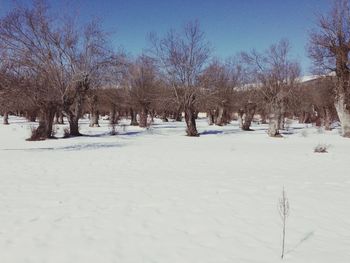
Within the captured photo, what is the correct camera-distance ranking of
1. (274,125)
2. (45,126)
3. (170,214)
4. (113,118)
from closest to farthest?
(170,214) → (45,126) → (274,125) → (113,118)

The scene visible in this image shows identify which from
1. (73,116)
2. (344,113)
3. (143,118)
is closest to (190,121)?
(73,116)

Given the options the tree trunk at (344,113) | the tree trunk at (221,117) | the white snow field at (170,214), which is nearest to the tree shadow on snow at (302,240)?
the white snow field at (170,214)

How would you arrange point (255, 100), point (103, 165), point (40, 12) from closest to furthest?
point (103, 165) < point (40, 12) < point (255, 100)

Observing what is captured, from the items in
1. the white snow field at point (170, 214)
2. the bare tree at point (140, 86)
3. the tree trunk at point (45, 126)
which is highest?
the bare tree at point (140, 86)

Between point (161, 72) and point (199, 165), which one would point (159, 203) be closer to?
point (199, 165)

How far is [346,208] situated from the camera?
273 inches

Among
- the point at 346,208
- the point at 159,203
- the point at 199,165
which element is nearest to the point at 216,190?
the point at 159,203

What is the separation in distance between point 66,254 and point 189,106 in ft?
83.7

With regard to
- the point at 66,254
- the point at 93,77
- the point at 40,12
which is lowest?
the point at 66,254

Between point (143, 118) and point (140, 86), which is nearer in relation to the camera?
point (143, 118)

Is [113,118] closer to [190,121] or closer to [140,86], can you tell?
[140,86]

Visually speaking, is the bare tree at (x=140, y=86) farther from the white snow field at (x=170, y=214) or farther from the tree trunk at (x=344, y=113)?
the white snow field at (x=170, y=214)

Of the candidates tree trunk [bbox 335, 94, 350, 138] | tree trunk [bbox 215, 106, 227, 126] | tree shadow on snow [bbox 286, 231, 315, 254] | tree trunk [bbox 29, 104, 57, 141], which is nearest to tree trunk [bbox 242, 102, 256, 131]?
tree trunk [bbox 215, 106, 227, 126]

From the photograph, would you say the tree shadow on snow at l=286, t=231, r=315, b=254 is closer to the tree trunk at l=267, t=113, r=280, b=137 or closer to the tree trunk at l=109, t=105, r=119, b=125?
the tree trunk at l=267, t=113, r=280, b=137
